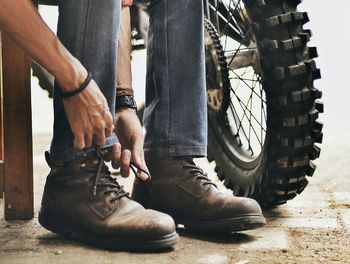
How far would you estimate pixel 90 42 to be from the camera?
1.19 metres

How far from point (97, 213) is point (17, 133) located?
0.38 metres

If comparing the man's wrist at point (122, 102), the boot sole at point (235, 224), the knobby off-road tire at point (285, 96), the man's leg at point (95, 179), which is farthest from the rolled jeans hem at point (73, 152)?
Answer: the knobby off-road tire at point (285, 96)

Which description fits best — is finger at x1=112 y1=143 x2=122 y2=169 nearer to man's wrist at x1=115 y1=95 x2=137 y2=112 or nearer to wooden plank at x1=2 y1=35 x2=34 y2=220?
man's wrist at x1=115 y1=95 x2=137 y2=112

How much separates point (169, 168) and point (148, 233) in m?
0.23

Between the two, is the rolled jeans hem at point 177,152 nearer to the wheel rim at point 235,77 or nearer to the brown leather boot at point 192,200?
the brown leather boot at point 192,200

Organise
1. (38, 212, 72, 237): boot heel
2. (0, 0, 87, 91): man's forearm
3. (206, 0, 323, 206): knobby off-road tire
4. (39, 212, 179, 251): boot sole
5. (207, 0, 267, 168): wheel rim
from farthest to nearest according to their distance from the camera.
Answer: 1. (207, 0, 267, 168): wheel rim
2. (206, 0, 323, 206): knobby off-road tire
3. (38, 212, 72, 237): boot heel
4. (39, 212, 179, 251): boot sole
5. (0, 0, 87, 91): man's forearm

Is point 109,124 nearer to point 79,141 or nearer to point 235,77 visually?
point 79,141

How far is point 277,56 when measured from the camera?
145 cm

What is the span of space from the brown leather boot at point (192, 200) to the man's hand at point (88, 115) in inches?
9.8

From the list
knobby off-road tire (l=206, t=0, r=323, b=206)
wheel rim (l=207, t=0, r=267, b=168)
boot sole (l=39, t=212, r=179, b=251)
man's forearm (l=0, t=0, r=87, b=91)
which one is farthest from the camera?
wheel rim (l=207, t=0, r=267, b=168)

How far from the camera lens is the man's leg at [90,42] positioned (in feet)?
3.90

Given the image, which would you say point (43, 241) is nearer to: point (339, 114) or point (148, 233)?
point (148, 233)

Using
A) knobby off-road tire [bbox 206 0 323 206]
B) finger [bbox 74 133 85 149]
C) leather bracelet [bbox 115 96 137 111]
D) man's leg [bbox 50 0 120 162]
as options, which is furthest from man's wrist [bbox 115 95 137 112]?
knobby off-road tire [bbox 206 0 323 206]

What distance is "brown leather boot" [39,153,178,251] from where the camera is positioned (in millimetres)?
1156
